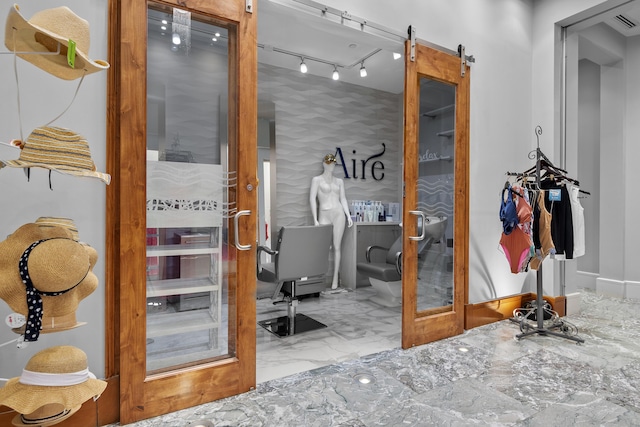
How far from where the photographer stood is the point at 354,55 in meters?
4.70

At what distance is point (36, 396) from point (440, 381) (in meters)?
2.17

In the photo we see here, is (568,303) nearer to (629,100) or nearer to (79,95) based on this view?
(629,100)

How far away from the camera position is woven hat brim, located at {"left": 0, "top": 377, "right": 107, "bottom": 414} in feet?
4.10

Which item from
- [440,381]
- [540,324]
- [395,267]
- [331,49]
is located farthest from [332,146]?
[440,381]

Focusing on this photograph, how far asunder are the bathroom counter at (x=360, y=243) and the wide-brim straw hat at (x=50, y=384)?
409 cm

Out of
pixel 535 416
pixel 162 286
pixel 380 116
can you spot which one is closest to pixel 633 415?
pixel 535 416

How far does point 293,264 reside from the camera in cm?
338

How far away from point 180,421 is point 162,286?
728 mm

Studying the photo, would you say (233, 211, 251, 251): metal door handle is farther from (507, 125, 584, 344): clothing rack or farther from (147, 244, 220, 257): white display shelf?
(507, 125, 584, 344): clothing rack

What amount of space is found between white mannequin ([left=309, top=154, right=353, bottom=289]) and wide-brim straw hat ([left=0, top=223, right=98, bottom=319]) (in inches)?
149

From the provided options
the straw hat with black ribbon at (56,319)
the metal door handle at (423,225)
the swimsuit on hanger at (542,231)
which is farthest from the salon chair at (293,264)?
the straw hat with black ribbon at (56,319)

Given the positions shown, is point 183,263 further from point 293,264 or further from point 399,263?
point 399,263

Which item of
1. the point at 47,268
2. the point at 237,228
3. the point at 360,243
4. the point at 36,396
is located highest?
the point at 237,228

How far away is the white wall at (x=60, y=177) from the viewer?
1.69 meters
